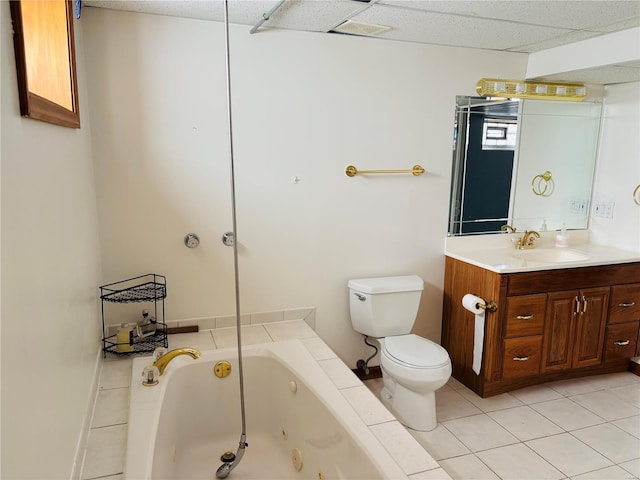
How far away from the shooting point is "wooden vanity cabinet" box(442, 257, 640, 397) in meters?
2.84

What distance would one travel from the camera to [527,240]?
3336mm

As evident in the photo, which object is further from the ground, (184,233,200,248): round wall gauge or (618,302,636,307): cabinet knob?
(184,233,200,248): round wall gauge

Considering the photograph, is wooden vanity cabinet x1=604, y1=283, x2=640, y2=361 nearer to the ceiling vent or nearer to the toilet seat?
the toilet seat

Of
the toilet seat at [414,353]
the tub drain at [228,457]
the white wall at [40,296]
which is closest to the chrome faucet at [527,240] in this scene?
the toilet seat at [414,353]

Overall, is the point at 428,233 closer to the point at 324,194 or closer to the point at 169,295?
the point at 324,194

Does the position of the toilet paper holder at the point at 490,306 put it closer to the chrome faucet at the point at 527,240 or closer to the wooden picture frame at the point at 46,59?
the chrome faucet at the point at 527,240

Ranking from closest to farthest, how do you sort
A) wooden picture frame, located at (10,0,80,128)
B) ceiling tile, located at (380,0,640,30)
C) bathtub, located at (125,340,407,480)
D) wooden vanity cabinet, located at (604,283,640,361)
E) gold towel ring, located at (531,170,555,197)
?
wooden picture frame, located at (10,0,80,128) < bathtub, located at (125,340,407,480) < ceiling tile, located at (380,0,640,30) < wooden vanity cabinet, located at (604,283,640,361) < gold towel ring, located at (531,170,555,197)

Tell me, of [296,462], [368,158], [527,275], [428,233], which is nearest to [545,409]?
[527,275]

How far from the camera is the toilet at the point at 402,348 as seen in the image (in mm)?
2547

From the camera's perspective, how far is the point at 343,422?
1.84 m

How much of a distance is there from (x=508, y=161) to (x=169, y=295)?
93.4 inches

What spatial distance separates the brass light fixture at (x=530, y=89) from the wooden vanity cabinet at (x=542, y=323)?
3.71ft

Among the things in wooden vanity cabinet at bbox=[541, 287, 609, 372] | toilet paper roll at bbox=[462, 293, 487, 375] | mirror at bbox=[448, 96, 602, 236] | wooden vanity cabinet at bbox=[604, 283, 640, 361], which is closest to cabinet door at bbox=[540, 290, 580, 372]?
wooden vanity cabinet at bbox=[541, 287, 609, 372]

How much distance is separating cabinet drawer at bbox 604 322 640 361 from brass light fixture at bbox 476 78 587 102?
1.58 meters
